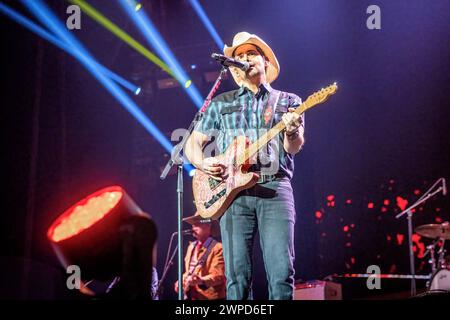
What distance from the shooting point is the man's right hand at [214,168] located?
385cm

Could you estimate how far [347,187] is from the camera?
321 inches

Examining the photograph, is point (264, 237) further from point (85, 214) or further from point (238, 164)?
point (85, 214)

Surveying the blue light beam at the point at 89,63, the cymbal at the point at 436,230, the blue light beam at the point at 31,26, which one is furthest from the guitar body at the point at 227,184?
the cymbal at the point at 436,230

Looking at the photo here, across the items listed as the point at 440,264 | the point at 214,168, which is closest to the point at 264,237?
the point at 214,168

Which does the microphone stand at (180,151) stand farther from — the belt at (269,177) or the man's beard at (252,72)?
the belt at (269,177)

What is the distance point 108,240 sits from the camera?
1.44 metres

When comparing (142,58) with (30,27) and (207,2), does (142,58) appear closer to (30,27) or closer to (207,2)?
(207,2)

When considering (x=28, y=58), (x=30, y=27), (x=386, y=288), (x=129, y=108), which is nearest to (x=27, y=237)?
(x=28, y=58)

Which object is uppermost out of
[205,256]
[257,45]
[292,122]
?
[257,45]

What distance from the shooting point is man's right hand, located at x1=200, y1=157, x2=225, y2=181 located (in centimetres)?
385

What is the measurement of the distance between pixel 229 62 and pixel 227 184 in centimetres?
86

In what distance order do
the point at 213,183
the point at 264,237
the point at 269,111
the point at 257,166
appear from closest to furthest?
the point at 264,237, the point at 257,166, the point at 269,111, the point at 213,183

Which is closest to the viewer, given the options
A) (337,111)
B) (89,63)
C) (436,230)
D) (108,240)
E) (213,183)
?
(108,240)

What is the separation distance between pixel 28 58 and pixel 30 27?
327 millimetres
